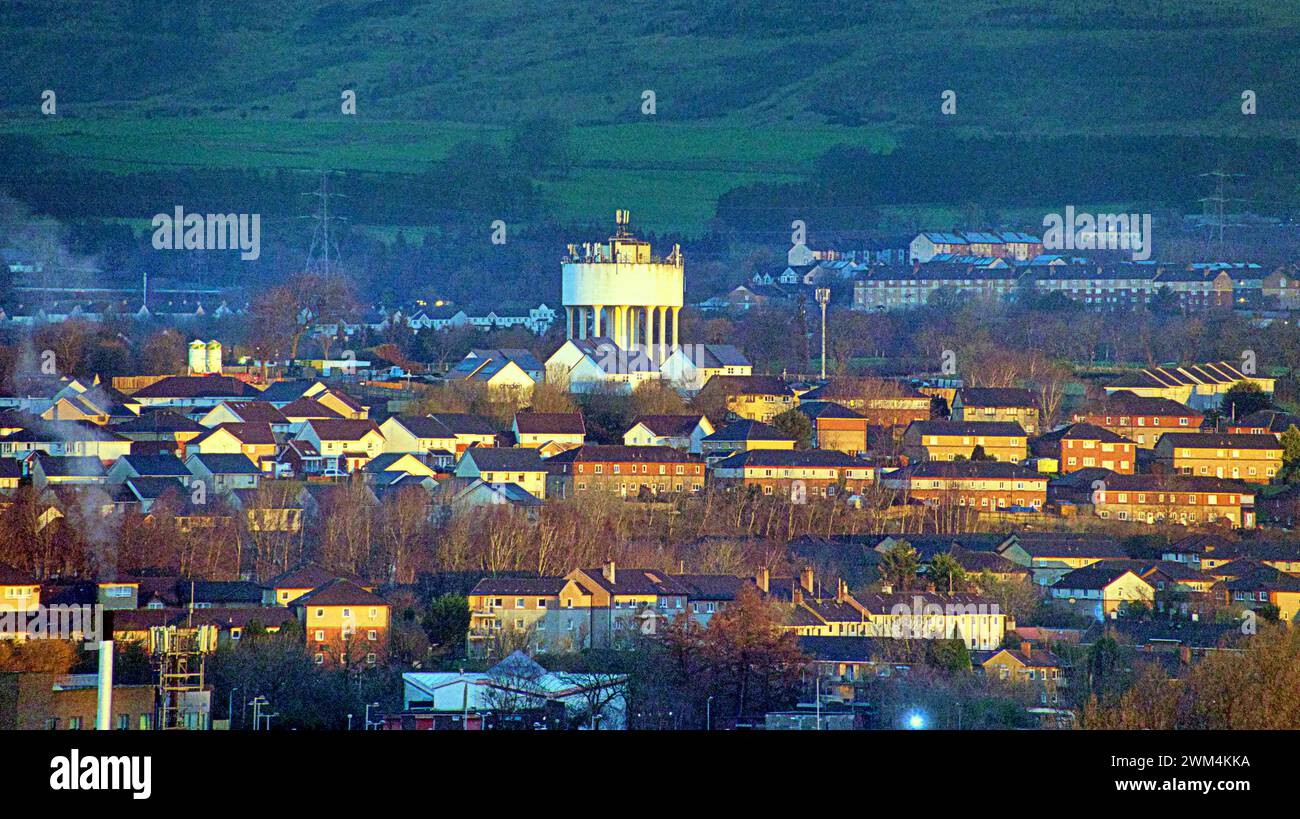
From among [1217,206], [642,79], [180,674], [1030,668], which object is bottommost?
[1030,668]

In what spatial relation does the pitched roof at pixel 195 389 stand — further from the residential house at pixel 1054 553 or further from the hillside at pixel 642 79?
the hillside at pixel 642 79

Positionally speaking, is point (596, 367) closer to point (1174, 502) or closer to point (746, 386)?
point (746, 386)

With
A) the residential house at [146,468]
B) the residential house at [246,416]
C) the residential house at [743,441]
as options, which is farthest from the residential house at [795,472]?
the residential house at [146,468]

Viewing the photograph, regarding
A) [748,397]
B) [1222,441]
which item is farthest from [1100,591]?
[748,397]

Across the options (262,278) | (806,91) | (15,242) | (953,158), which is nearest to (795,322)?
(262,278)

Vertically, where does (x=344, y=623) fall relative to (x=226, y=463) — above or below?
below
